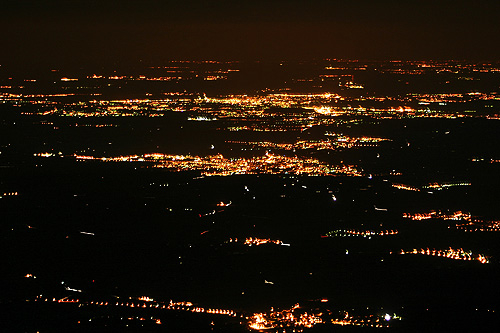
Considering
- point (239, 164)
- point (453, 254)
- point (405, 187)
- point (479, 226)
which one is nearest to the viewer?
point (453, 254)

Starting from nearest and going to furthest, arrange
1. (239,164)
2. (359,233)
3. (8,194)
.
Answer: (359,233), (8,194), (239,164)

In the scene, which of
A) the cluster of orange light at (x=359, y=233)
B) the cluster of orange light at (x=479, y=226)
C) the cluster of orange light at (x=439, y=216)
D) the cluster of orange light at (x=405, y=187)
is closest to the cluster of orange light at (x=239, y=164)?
the cluster of orange light at (x=405, y=187)

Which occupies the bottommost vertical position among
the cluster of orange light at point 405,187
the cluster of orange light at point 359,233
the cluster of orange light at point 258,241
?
the cluster of orange light at point 405,187

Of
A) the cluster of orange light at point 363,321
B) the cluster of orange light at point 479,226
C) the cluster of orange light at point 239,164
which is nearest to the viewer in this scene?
the cluster of orange light at point 363,321

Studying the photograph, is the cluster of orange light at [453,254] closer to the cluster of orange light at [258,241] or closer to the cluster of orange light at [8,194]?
the cluster of orange light at [258,241]

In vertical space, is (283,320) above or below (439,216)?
above

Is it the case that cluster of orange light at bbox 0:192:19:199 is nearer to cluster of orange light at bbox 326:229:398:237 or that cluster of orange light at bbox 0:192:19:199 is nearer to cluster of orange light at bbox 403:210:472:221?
cluster of orange light at bbox 326:229:398:237

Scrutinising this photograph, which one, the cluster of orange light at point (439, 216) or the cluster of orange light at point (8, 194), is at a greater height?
the cluster of orange light at point (439, 216)

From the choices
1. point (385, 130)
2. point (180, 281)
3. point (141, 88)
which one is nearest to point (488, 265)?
point (180, 281)

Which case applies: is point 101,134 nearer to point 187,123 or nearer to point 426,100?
point 187,123

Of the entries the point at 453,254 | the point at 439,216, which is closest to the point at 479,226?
the point at 439,216

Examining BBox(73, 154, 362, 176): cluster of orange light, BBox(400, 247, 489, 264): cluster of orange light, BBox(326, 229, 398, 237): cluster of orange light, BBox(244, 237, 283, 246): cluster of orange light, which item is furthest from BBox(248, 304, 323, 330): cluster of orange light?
BBox(73, 154, 362, 176): cluster of orange light

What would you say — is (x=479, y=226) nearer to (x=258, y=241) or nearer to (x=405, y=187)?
(x=405, y=187)

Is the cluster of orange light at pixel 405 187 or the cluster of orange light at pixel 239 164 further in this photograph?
the cluster of orange light at pixel 239 164
